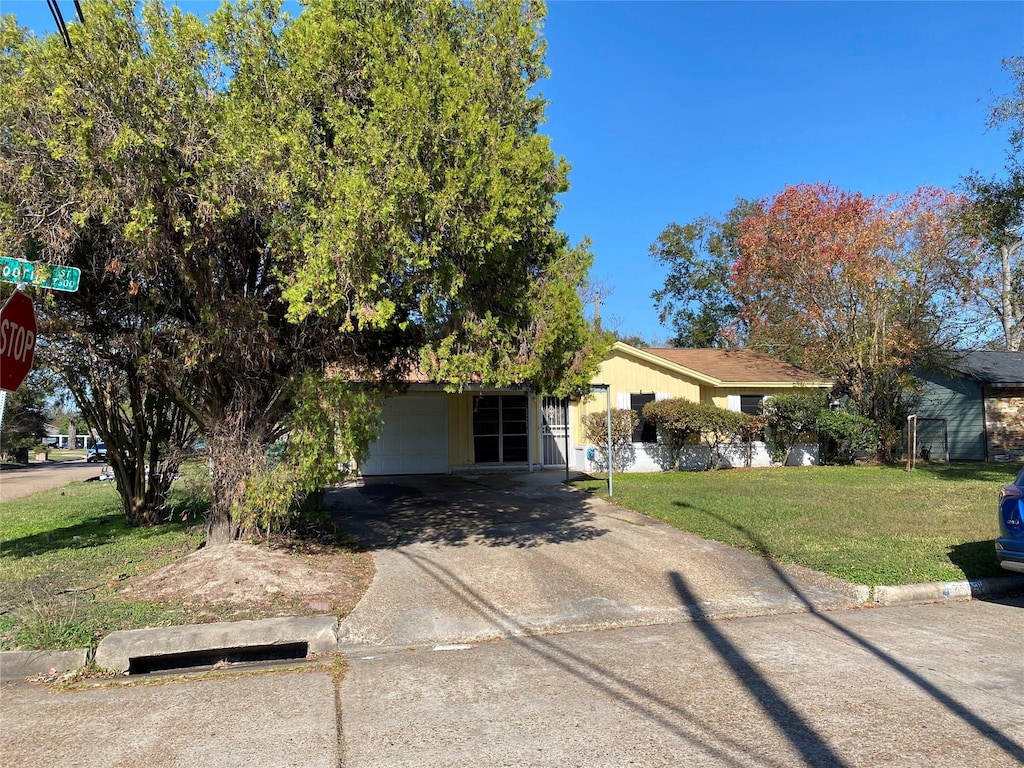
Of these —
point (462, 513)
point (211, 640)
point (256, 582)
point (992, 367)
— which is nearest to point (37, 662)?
point (211, 640)

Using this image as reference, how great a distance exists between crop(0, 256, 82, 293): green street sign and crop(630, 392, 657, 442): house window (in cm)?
1654

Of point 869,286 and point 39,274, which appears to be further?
point 869,286

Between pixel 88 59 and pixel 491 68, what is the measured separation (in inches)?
150

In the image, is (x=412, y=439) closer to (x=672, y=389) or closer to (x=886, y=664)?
(x=672, y=389)

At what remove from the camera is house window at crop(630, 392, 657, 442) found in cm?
2030

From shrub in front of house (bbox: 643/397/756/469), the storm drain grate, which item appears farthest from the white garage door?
the storm drain grate

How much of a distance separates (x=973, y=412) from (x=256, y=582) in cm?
2590

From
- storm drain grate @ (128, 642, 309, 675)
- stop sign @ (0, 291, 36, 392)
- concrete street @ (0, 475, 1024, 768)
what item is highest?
stop sign @ (0, 291, 36, 392)

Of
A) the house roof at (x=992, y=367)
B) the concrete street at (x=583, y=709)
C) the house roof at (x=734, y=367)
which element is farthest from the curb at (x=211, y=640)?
the house roof at (x=992, y=367)

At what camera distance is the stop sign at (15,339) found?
4.91 meters

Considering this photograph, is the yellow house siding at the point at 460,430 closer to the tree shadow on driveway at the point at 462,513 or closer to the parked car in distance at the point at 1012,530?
the tree shadow on driveway at the point at 462,513

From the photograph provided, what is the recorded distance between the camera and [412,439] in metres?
19.3

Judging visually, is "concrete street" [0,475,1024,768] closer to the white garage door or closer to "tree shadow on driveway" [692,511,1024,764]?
"tree shadow on driveway" [692,511,1024,764]

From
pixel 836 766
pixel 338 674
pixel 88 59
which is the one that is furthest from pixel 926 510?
pixel 88 59
